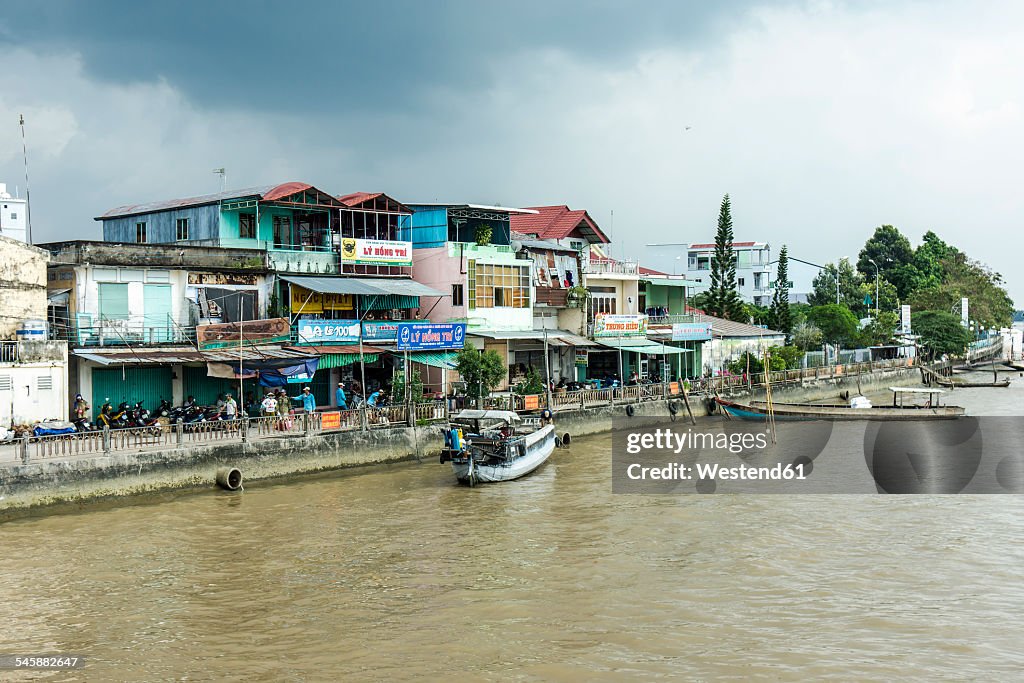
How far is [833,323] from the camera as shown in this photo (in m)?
59.5

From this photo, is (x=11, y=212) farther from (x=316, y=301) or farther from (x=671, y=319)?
(x=671, y=319)

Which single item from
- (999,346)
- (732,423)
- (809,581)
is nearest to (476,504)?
(809,581)

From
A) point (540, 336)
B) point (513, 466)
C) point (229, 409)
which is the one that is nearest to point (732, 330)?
point (540, 336)

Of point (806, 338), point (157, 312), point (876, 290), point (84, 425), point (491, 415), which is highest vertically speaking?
point (876, 290)

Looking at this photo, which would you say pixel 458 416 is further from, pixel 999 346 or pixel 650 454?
pixel 999 346

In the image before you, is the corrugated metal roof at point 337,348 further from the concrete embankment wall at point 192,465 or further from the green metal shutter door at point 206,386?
the concrete embankment wall at point 192,465

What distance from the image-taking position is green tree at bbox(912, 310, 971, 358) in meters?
67.8

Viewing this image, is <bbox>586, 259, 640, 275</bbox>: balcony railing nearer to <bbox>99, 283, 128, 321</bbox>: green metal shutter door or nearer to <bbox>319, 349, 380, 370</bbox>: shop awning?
<bbox>319, 349, 380, 370</bbox>: shop awning

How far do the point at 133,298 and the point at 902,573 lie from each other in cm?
2082

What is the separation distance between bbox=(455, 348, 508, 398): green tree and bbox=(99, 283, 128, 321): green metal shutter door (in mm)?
10098

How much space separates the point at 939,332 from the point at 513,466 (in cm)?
5134

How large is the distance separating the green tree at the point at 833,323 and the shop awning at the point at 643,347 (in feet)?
61.6

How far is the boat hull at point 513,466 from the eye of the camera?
2475 centimetres

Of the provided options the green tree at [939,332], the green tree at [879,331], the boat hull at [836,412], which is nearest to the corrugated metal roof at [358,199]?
the boat hull at [836,412]
